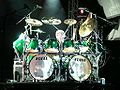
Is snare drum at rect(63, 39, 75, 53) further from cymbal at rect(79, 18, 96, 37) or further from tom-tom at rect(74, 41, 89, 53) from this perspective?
cymbal at rect(79, 18, 96, 37)

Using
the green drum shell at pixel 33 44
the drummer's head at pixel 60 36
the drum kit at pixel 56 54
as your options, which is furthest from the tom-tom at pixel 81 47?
the green drum shell at pixel 33 44

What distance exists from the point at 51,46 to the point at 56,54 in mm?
206

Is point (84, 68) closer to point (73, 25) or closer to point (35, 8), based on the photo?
point (73, 25)

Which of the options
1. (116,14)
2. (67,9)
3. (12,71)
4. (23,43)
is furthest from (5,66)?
(116,14)

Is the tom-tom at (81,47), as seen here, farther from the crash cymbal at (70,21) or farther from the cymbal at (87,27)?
the crash cymbal at (70,21)

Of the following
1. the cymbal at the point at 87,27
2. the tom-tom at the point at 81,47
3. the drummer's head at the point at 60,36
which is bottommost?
the tom-tom at the point at 81,47

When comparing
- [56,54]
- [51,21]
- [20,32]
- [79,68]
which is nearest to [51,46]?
[56,54]

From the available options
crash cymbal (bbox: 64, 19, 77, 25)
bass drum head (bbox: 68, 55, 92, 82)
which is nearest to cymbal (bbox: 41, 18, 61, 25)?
crash cymbal (bbox: 64, 19, 77, 25)

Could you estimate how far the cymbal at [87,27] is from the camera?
5.93 metres

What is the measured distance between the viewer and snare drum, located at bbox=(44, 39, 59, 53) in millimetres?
5837

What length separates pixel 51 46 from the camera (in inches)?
234

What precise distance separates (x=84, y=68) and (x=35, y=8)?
5.75 ft

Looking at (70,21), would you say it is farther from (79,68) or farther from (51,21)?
(79,68)

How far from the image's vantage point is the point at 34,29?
642cm
